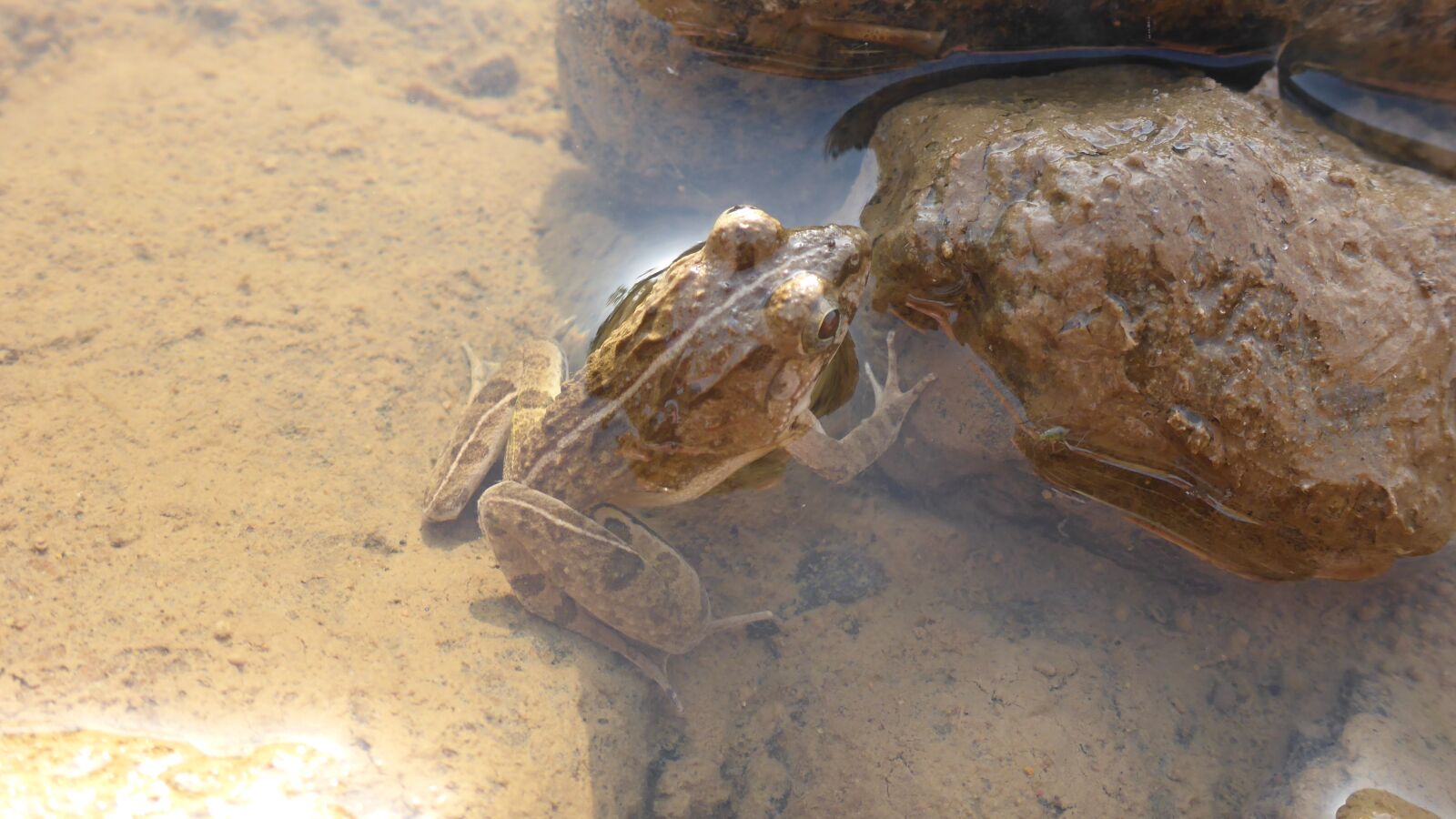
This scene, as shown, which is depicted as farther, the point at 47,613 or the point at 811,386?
the point at 811,386

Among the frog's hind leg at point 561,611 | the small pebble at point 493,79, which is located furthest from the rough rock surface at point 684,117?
the frog's hind leg at point 561,611

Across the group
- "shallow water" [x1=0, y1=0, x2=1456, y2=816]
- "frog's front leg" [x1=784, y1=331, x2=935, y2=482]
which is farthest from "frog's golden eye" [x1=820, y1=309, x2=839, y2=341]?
"shallow water" [x1=0, y1=0, x2=1456, y2=816]

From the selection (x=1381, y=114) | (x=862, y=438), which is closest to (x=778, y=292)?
(x=862, y=438)

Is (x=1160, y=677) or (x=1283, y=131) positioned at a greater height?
(x=1283, y=131)

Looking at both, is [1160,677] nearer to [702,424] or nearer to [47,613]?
[702,424]

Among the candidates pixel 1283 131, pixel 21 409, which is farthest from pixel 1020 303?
pixel 21 409

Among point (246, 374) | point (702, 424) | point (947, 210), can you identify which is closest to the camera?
point (947, 210)

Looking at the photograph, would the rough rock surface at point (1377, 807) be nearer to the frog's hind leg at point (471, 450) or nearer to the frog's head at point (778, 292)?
the frog's head at point (778, 292)
